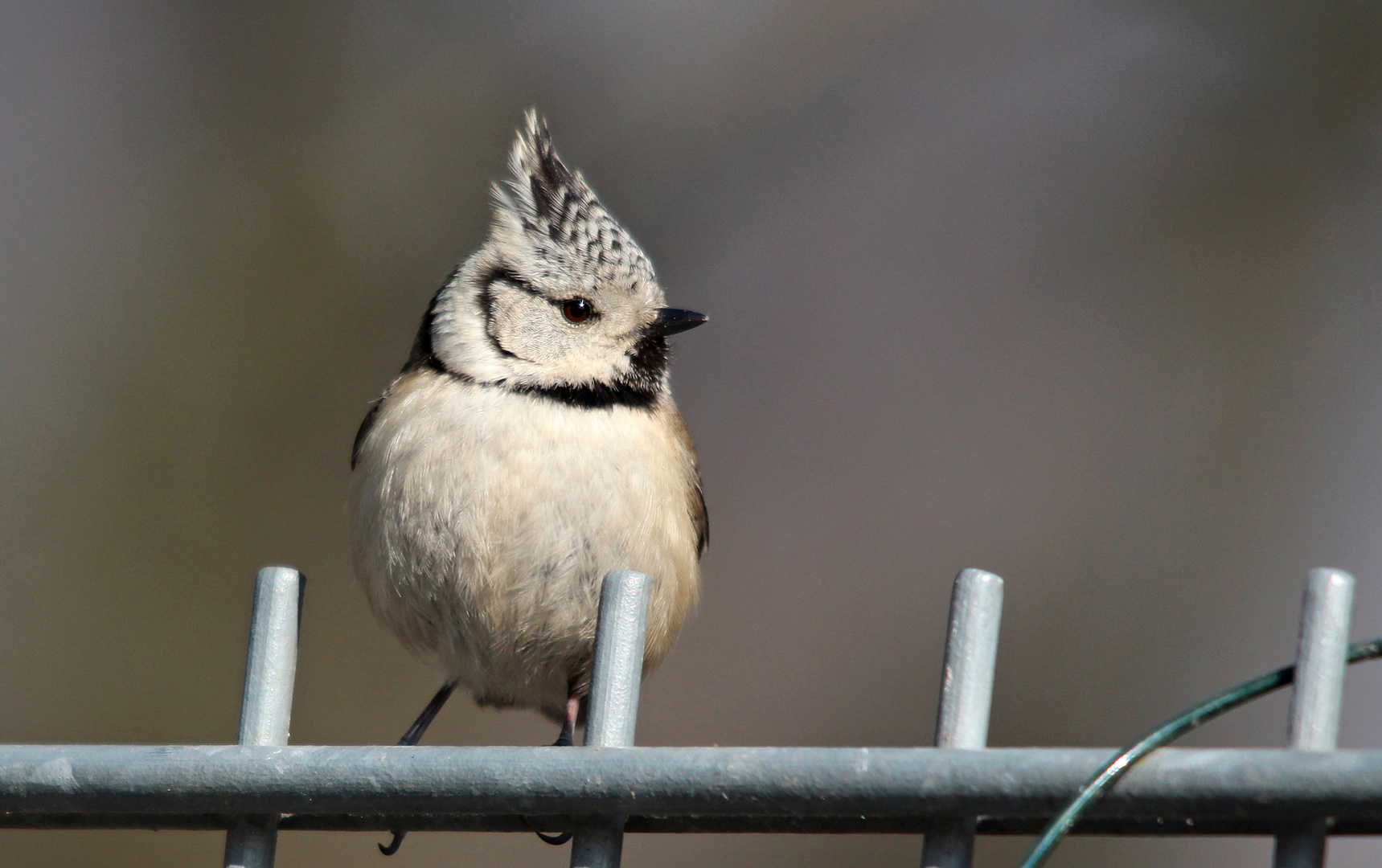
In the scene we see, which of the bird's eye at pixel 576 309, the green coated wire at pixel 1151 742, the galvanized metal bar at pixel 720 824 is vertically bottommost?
the galvanized metal bar at pixel 720 824

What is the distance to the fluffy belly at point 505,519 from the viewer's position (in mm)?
2910

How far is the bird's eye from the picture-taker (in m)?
3.48

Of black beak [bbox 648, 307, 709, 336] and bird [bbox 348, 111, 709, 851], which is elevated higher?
black beak [bbox 648, 307, 709, 336]

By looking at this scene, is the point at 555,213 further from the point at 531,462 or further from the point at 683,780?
the point at 683,780

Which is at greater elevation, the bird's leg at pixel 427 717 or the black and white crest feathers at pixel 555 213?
the black and white crest feathers at pixel 555 213

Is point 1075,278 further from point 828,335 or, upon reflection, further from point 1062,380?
point 828,335

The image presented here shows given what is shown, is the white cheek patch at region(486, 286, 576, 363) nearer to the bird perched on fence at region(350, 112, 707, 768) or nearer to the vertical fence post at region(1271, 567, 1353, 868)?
the bird perched on fence at region(350, 112, 707, 768)

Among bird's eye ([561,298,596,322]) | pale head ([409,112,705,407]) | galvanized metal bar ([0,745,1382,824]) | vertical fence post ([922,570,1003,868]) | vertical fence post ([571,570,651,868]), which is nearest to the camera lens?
galvanized metal bar ([0,745,1382,824])

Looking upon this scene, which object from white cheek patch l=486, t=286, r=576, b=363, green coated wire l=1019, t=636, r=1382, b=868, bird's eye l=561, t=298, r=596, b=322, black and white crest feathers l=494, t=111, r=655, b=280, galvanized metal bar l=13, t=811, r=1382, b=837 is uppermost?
Result: black and white crest feathers l=494, t=111, r=655, b=280

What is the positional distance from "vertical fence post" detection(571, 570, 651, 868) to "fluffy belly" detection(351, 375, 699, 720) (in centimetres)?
121

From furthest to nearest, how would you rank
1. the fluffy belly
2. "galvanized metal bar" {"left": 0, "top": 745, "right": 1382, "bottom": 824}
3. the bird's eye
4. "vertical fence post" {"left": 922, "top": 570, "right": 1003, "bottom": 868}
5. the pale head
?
the bird's eye < the pale head < the fluffy belly < "vertical fence post" {"left": 922, "top": 570, "right": 1003, "bottom": 868} < "galvanized metal bar" {"left": 0, "top": 745, "right": 1382, "bottom": 824}

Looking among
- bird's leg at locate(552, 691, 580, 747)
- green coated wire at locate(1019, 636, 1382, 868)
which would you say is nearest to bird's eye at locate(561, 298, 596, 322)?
bird's leg at locate(552, 691, 580, 747)

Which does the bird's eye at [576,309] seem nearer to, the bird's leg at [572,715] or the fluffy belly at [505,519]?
the fluffy belly at [505,519]

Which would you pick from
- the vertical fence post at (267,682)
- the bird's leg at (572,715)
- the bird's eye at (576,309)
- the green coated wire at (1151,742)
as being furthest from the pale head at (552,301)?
the green coated wire at (1151,742)
